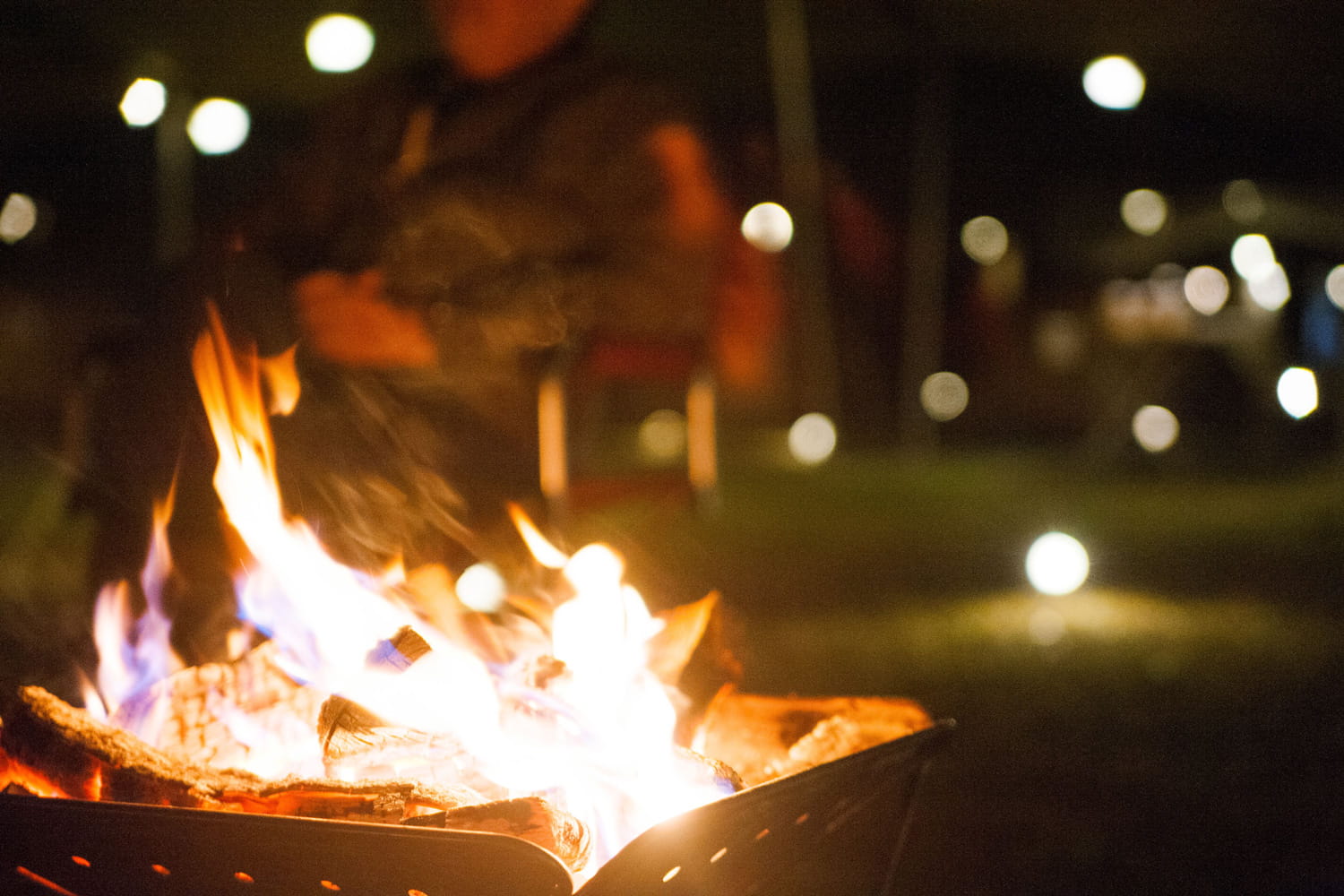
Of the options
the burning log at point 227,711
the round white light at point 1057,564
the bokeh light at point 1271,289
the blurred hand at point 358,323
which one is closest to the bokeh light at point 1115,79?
the round white light at point 1057,564

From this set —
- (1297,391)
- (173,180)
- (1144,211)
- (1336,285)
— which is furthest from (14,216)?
(1336,285)

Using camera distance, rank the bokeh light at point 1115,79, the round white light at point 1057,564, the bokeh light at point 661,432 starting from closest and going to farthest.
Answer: the round white light at point 1057,564 < the bokeh light at point 1115,79 < the bokeh light at point 661,432

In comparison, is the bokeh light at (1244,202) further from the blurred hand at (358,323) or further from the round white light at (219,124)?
the blurred hand at (358,323)

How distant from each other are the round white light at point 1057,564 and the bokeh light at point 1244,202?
548 cm

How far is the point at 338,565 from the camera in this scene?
133 cm

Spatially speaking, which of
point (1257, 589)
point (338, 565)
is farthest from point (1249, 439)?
point (338, 565)

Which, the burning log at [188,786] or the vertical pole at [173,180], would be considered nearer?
the burning log at [188,786]

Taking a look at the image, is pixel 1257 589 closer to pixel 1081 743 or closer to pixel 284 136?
pixel 1081 743

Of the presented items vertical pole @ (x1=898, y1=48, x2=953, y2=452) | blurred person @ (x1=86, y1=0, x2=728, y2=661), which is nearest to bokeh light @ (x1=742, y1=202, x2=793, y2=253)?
vertical pole @ (x1=898, y1=48, x2=953, y2=452)

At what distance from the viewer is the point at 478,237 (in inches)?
88.4

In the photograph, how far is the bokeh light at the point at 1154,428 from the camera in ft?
29.6

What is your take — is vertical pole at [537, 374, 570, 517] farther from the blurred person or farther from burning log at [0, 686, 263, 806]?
burning log at [0, 686, 263, 806]

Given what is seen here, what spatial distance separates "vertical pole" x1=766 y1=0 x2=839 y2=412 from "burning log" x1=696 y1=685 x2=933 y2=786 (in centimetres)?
491

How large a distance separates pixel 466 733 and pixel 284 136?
5202 millimetres
